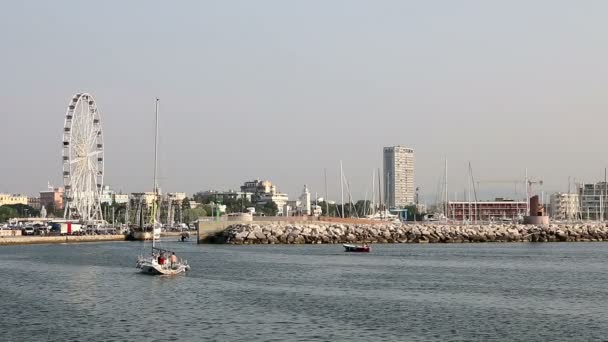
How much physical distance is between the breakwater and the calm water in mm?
36205

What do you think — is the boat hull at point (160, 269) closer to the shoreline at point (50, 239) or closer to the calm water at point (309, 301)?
the calm water at point (309, 301)

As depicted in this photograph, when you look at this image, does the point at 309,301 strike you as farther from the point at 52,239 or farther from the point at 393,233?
the point at 52,239

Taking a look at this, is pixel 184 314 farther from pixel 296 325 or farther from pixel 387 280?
pixel 387 280

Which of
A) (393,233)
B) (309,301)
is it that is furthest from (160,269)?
(393,233)

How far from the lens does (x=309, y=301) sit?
44.3 meters

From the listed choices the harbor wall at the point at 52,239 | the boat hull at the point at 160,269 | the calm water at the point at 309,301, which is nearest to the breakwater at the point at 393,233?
the harbor wall at the point at 52,239

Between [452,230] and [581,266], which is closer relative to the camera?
[581,266]

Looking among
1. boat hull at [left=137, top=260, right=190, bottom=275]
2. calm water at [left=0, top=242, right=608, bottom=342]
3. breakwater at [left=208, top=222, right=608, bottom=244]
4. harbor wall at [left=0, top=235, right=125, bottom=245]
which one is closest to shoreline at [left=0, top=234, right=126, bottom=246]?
harbor wall at [left=0, top=235, right=125, bottom=245]

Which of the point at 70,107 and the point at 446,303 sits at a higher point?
the point at 70,107

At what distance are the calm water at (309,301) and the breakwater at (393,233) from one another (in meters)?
36.2

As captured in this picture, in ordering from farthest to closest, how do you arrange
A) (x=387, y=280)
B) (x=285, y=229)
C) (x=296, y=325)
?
(x=285, y=229)
(x=387, y=280)
(x=296, y=325)

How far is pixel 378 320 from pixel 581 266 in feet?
123

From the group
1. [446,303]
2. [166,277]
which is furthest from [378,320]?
[166,277]

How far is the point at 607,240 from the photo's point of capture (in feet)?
409
